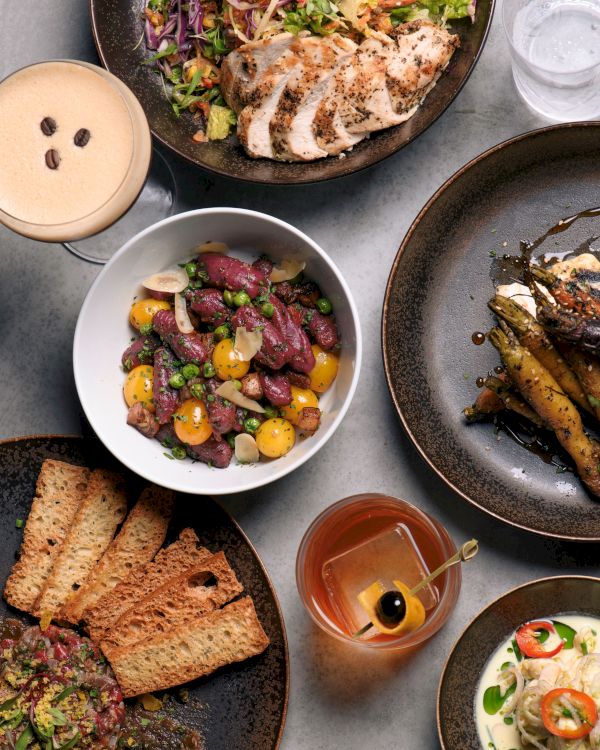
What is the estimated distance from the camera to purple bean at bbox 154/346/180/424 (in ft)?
8.29

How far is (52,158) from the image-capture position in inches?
93.0

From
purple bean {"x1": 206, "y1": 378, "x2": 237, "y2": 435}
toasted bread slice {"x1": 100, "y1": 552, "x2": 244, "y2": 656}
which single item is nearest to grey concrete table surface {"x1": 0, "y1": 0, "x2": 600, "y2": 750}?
toasted bread slice {"x1": 100, "y1": 552, "x2": 244, "y2": 656}

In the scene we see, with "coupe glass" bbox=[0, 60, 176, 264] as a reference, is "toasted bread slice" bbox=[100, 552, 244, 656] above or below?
below

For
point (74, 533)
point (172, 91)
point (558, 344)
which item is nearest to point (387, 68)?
point (172, 91)

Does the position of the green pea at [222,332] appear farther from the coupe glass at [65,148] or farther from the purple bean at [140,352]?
the coupe glass at [65,148]

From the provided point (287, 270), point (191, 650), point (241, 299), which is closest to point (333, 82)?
point (287, 270)

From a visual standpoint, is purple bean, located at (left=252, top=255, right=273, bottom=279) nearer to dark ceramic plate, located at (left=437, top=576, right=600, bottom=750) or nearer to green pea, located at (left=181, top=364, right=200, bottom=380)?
green pea, located at (left=181, top=364, right=200, bottom=380)

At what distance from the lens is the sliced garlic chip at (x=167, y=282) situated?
2629 mm

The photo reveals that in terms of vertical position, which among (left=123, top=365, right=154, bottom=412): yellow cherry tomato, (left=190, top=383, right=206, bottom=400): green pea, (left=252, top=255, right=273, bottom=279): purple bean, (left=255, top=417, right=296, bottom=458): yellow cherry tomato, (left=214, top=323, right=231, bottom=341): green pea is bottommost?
(left=255, top=417, right=296, bottom=458): yellow cherry tomato

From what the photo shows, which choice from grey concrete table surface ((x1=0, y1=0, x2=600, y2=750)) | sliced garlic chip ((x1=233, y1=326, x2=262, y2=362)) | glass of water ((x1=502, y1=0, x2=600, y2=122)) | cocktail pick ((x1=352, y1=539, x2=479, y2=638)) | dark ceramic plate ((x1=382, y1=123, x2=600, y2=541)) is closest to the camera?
cocktail pick ((x1=352, y1=539, x2=479, y2=638))

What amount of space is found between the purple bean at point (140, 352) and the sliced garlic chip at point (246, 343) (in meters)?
0.31

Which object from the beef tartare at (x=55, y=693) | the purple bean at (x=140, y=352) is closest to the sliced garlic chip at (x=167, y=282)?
the purple bean at (x=140, y=352)

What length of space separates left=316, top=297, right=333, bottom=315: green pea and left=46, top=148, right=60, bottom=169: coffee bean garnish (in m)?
0.87

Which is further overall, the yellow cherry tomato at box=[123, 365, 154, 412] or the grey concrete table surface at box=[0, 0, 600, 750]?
the grey concrete table surface at box=[0, 0, 600, 750]
